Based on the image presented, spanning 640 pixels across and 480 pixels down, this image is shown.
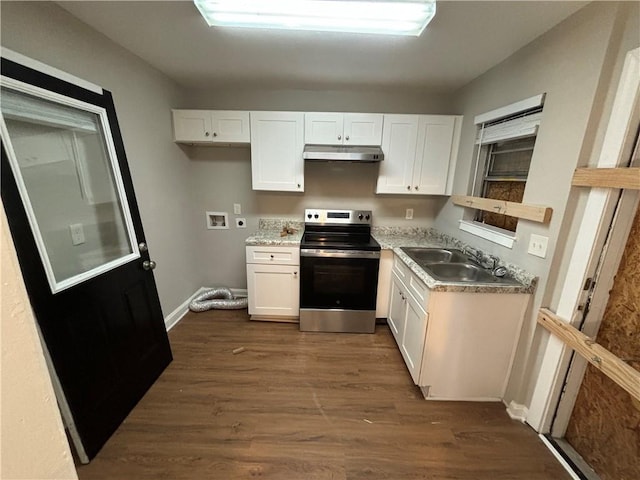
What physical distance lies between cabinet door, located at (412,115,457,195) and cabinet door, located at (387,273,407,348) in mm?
997

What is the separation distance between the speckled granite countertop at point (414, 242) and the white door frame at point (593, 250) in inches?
9.3

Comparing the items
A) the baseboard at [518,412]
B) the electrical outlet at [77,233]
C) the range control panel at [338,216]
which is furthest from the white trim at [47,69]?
the baseboard at [518,412]

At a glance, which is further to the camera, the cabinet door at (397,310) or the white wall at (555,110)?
the cabinet door at (397,310)

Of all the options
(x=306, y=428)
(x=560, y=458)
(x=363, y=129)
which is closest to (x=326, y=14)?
(x=363, y=129)

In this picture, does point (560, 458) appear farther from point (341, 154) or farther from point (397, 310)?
point (341, 154)

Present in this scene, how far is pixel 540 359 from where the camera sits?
159 centimetres

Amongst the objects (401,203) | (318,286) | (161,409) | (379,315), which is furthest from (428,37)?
(161,409)

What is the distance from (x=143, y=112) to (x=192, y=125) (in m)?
0.46

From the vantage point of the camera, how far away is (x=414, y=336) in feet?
6.32

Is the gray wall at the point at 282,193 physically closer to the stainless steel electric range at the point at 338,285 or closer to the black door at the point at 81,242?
the stainless steel electric range at the point at 338,285

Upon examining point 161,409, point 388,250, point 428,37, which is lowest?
point 161,409

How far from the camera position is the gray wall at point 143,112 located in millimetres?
1378

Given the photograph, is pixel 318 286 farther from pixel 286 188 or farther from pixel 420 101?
pixel 420 101

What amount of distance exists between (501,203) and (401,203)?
1.18m
